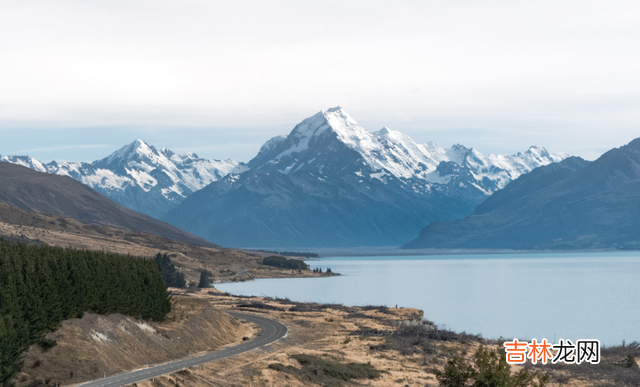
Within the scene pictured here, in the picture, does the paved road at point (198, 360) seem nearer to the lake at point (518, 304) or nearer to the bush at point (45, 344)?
the bush at point (45, 344)

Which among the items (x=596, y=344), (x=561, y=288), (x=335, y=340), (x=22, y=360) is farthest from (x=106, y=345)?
(x=561, y=288)

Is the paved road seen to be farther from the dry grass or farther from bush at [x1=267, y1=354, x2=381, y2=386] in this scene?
bush at [x1=267, y1=354, x2=381, y2=386]

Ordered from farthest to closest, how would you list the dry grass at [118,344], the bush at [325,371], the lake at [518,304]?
1. the lake at [518,304]
2. the bush at [325,371]
3. the dry grass at [118,344]

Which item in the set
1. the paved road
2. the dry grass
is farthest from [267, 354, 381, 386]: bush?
the dry grass

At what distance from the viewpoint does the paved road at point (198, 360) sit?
147 feet

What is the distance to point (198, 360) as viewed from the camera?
5503 cm

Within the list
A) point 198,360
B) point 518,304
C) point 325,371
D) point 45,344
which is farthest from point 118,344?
point 518,304

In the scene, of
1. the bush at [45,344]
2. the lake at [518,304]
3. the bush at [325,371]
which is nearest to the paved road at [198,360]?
the bush at [45,344]

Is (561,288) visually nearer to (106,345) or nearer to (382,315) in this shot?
(382,315)

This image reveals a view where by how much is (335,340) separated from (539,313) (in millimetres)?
65577

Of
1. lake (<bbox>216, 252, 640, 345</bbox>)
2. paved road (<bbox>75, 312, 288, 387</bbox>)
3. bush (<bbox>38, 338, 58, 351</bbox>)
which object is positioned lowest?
lake (<bbox>216, 252, 640, 345</bbox>)

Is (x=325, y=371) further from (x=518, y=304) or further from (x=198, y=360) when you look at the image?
(x=518, y=304)

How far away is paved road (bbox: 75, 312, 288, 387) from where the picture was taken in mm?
44812

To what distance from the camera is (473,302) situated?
146 m
